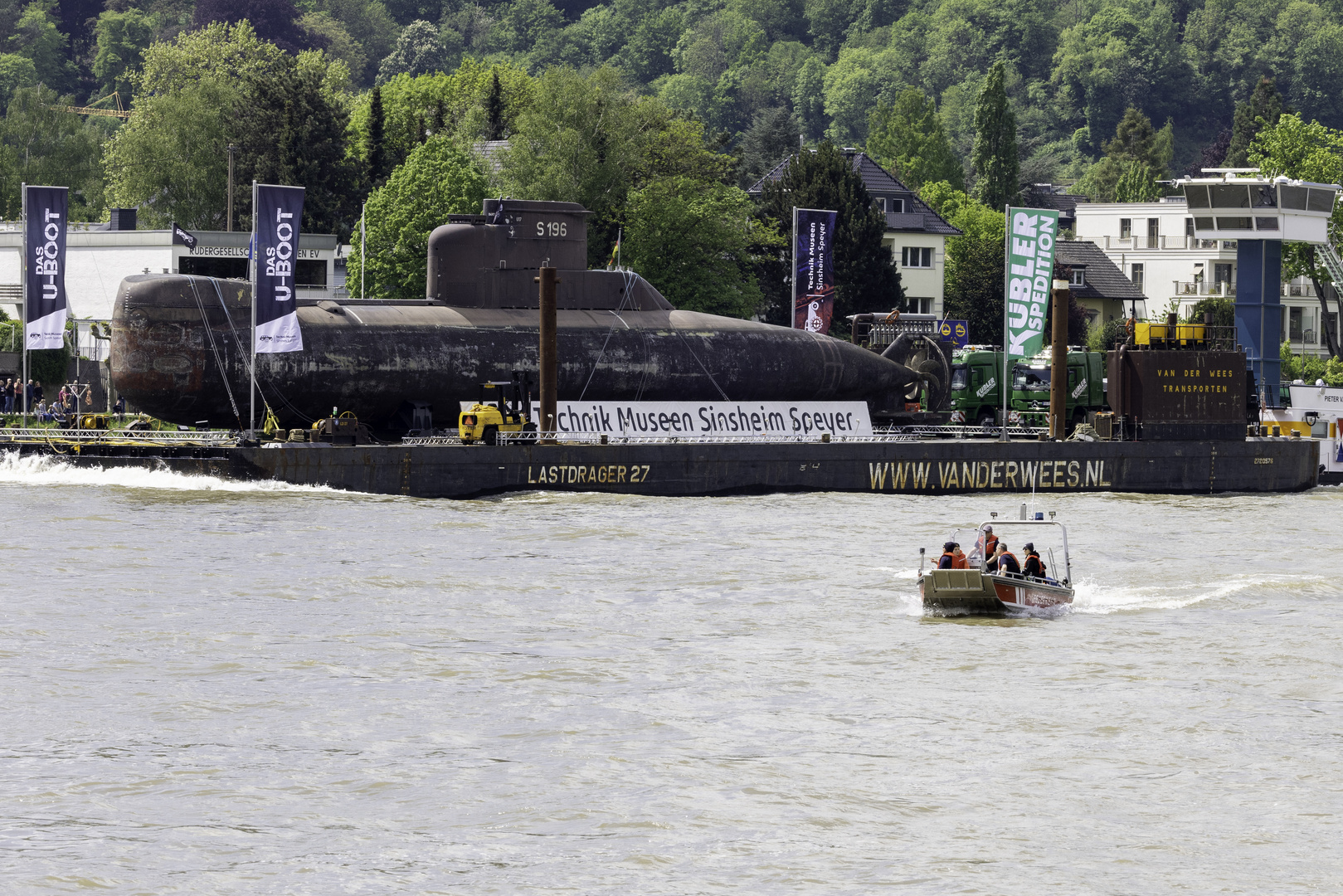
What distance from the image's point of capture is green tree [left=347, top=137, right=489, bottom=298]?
77.6 metres

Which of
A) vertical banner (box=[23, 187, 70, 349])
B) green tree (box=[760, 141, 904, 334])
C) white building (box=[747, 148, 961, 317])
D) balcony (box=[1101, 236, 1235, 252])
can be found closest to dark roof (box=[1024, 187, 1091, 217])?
balcony (box=[1101, 236, 1235, 252])

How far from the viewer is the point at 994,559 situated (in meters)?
28.7

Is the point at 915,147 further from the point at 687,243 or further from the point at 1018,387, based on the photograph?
the point at 1018,387

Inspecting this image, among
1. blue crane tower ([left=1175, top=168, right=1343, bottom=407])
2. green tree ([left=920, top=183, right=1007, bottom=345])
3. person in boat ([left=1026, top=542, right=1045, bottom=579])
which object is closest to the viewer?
person in boat ([left=1026, top=542, right=1045, bottom=579])

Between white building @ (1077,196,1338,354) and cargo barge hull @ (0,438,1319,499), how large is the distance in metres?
58.1

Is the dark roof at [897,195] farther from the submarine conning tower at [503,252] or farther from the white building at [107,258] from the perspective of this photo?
the submarine conning tower at [503,252]

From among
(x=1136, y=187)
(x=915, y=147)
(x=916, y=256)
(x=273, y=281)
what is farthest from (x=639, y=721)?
(x=915, y=147)

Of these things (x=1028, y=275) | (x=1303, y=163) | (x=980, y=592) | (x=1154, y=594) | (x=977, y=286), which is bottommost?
(x=1154, y=594)

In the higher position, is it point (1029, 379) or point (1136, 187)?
point (1136, 187)

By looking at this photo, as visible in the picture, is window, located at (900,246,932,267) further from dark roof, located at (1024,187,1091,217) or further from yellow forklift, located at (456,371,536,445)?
yellow forklift, located at (456,371,536,445)

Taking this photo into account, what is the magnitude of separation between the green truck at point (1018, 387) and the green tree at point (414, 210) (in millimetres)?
26449

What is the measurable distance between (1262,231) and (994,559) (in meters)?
39.6

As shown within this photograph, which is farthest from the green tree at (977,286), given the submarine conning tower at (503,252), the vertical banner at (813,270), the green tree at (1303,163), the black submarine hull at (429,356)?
the submarine conning tower at (503,252)

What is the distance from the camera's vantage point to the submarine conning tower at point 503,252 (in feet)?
168
